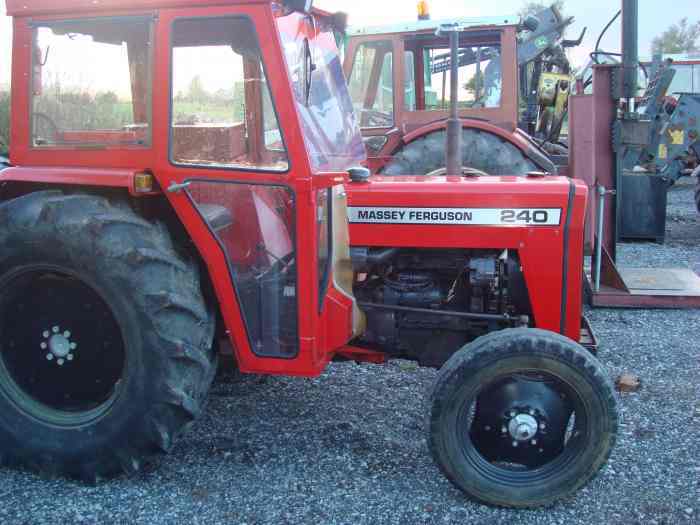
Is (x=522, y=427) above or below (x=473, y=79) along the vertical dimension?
below

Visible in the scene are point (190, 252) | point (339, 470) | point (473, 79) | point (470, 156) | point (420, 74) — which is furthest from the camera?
point (473, 79)

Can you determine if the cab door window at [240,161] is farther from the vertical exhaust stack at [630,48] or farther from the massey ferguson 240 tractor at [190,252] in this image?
the vertical exhaust stack at [630,48]

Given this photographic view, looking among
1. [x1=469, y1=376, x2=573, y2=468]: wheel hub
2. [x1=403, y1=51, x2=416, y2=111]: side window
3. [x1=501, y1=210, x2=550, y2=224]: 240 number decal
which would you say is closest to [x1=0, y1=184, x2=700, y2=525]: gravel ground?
[x1=469, y1=376, x2=573, y2=468]: wheel hub

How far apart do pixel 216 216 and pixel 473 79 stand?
4960 mm

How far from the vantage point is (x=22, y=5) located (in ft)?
9.98

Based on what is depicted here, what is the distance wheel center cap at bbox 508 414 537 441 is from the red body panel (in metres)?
0.60

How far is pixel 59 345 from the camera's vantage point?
325 cm

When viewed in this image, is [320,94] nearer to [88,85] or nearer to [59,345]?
[88,85]

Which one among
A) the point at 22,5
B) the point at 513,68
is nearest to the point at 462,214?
the point at 22,5

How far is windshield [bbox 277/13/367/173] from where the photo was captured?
3041 millimetres

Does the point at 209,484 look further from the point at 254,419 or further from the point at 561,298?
the point at 561,298

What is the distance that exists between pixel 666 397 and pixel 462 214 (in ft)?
5.70

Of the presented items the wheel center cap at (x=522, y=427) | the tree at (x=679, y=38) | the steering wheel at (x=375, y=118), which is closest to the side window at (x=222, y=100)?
the wheel center cap at (x=522, y=427)

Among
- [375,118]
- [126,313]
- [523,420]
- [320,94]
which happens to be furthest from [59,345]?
[375,118]
